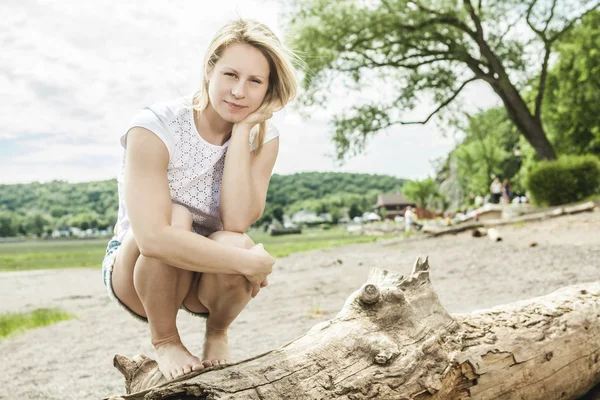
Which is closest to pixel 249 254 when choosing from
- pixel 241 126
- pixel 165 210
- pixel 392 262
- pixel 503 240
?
pixel 165 210

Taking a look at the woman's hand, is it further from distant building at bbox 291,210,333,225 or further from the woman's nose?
distant building at bbox 291,210,333,225

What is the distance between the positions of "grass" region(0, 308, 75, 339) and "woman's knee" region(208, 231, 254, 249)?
573 cm

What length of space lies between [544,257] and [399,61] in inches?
570

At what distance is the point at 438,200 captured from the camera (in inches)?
2478

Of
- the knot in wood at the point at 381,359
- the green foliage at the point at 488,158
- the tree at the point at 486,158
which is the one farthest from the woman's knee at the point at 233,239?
the tree at the point at 486,158

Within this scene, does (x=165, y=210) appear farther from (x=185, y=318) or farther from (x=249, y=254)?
(x=185, y=318)

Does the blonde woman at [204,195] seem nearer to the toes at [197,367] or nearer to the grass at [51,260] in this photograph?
the toes at [197,367]

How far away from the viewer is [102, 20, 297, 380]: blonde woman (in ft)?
7.47

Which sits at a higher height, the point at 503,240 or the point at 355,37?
the point at 355,37

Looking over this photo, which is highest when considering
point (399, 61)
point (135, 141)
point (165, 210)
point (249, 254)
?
point (399, 61)

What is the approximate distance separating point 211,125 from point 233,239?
1.91ft

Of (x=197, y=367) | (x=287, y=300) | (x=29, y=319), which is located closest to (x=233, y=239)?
(x=197, y=367)

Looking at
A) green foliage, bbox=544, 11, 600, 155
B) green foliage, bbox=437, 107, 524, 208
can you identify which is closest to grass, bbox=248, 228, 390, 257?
green foliage, bbox=544, 11, 600, 155

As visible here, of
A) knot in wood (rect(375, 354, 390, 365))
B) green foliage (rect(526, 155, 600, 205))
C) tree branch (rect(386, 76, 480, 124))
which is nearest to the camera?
knot in wood (rect(375, 354, 390, 365))
